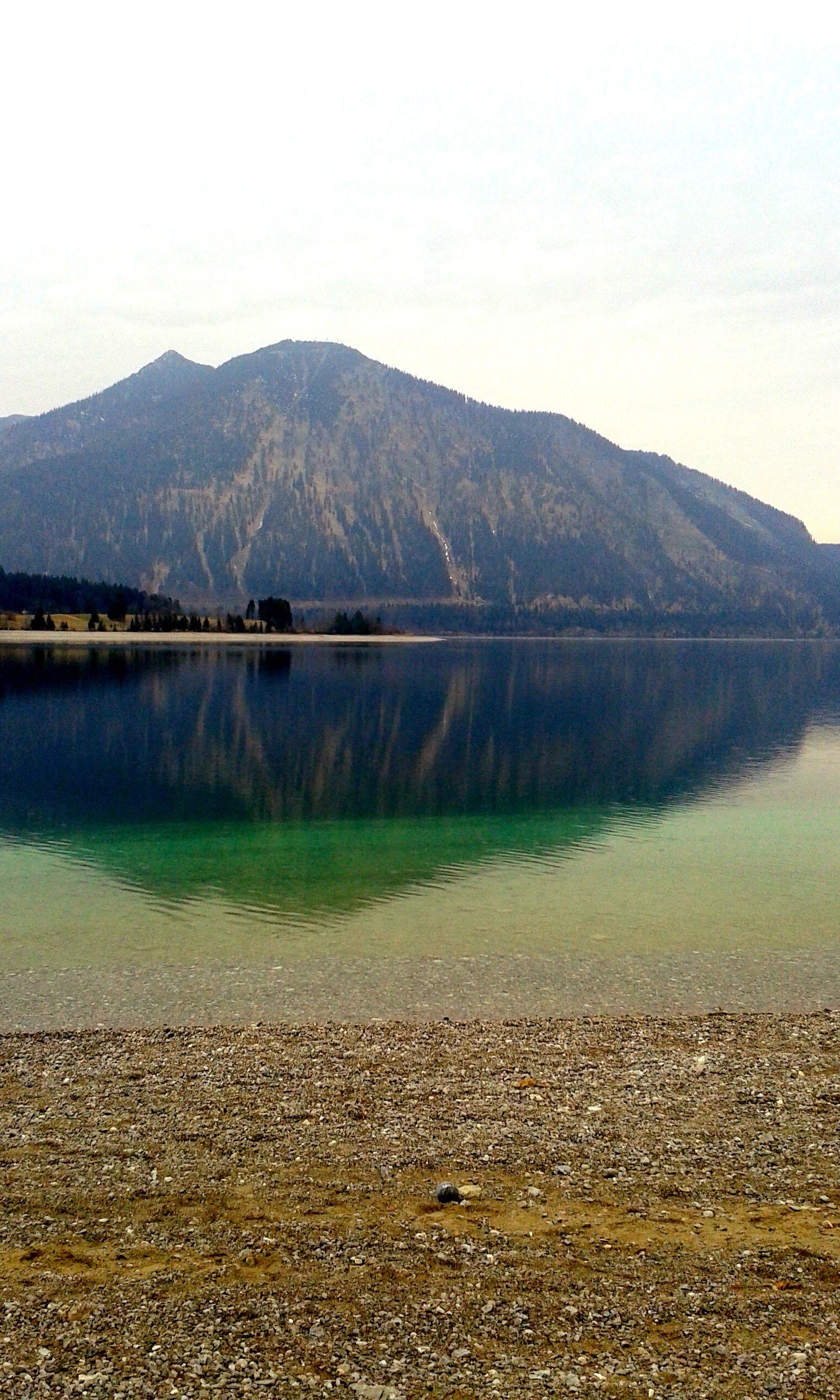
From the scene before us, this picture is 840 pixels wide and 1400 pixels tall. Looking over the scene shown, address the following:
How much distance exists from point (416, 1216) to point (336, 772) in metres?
44.1

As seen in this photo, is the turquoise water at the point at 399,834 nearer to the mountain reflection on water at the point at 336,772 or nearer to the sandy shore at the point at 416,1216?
the mountain reflection on water at the point at 336,772

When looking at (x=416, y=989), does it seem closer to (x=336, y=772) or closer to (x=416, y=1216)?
(x=416, y=1216)

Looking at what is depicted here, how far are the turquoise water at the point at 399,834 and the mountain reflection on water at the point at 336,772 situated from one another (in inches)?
9.4

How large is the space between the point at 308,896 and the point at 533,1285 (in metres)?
18.6

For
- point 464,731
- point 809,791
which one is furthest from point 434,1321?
point 464,731

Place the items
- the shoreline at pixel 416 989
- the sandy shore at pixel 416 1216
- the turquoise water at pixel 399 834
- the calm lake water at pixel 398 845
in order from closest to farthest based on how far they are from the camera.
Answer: the sandy shore at pixel 416 1216
the shoreline at pixel 416 989
the calm lake water at pixel 398 845
the turquoise water at pixel 399 834

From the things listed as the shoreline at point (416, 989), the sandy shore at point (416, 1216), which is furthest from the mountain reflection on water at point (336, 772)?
the sandy shore at point (416, 1216)

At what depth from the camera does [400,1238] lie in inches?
412

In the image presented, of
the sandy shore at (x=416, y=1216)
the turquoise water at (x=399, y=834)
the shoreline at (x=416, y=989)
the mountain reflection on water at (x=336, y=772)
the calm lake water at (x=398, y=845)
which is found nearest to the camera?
the sandy shore at (x=416, y=1216)

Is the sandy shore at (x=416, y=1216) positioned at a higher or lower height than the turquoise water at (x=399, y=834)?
higher

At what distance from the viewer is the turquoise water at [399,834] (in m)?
24.1

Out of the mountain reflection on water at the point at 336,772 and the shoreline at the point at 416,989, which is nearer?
the shoreline at the point at 416,989

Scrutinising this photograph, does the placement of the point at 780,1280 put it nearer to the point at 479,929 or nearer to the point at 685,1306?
the point at 685,1306

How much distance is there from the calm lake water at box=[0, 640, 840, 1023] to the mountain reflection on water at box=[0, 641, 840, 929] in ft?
0.75
